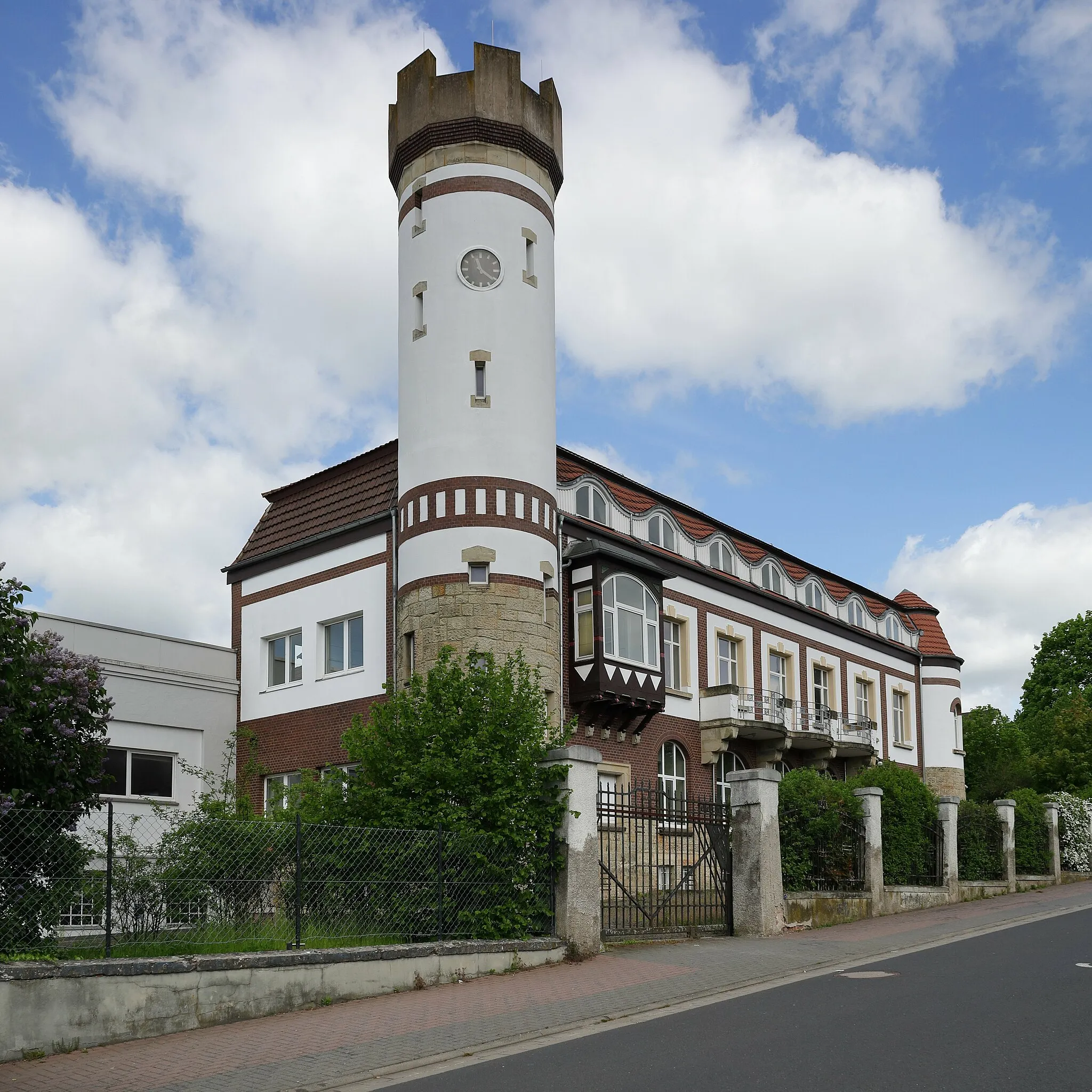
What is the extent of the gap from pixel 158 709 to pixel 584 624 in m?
10.1

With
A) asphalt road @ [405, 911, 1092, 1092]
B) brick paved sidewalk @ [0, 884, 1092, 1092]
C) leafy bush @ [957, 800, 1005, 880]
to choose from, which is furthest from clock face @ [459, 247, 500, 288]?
asphalt road @ [405, 911, 1092, 1092]

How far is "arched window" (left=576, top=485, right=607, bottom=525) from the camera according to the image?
3047cm

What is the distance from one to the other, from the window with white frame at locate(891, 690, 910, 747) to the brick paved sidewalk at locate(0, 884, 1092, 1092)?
88.7 feet

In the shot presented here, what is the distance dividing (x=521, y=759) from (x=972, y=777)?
41768mm

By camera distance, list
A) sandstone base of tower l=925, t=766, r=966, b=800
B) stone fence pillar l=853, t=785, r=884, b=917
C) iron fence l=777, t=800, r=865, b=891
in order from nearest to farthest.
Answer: iron fence l=777, t=800, r=865, b=891 → stone fence pillar l=853, t=785, r=884, b=917 → sandstone base of tower l=925, t=766, r=966, b=800

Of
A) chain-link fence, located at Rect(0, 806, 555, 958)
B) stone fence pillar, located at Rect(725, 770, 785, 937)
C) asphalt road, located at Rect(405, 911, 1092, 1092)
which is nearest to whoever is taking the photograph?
asphalt road, located at Rect(405, 911, 1092, 1092)

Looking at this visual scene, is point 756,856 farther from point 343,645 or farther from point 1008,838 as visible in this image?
point 343,645

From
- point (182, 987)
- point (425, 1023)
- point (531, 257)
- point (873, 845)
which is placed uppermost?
point (531, 257)

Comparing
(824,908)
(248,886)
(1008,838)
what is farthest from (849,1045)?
(1008,838)

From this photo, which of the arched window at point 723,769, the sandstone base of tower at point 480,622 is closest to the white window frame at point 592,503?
the sandstone base of tower at point 480,622

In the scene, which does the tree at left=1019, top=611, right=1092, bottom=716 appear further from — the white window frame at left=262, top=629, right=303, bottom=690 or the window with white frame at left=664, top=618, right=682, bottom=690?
the white window frame at left=262, top=629, right=303, bottom=690

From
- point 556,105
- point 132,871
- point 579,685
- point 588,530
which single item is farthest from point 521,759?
point 556,105

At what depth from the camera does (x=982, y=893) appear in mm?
27406

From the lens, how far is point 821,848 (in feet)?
73.6
